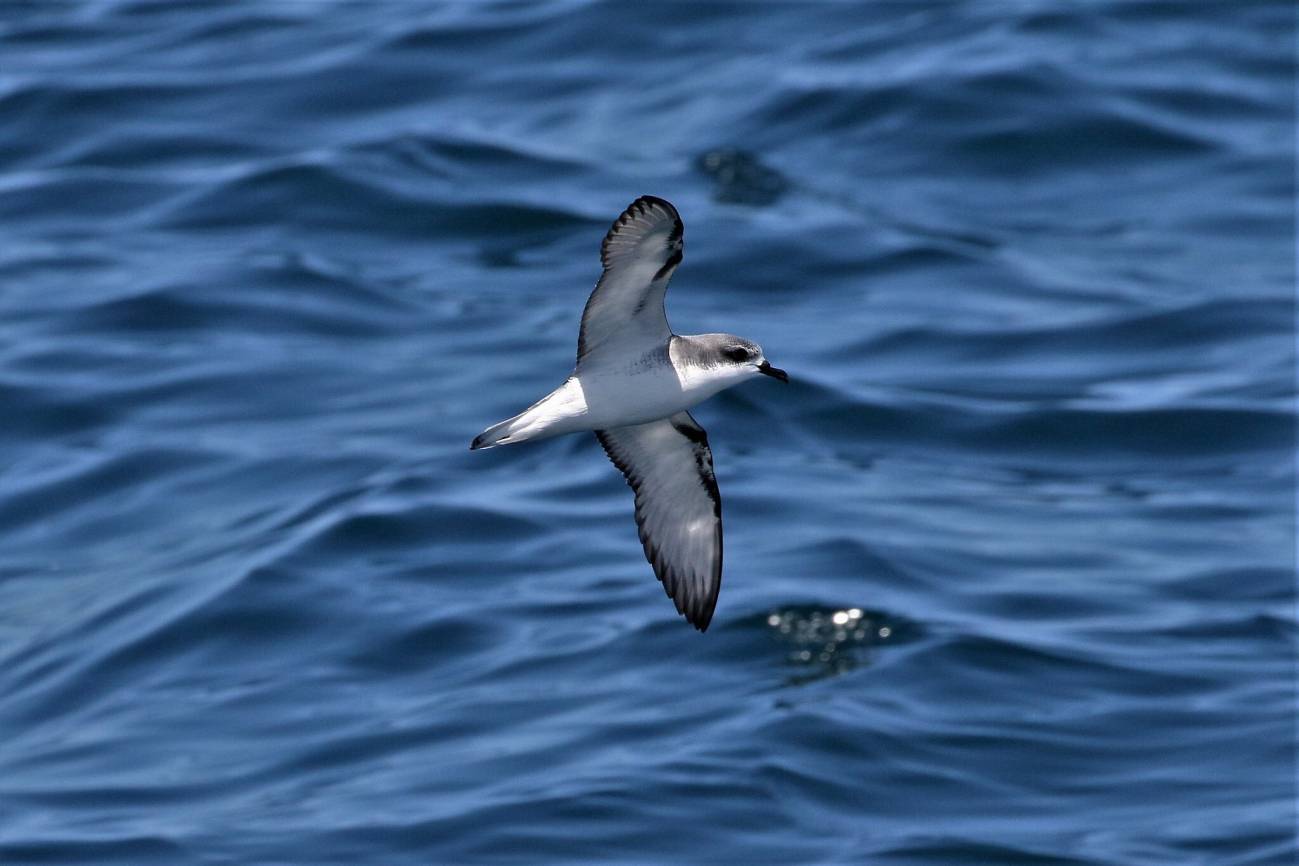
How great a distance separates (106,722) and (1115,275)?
1843cm

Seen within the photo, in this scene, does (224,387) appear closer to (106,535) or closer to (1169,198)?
(106,535)

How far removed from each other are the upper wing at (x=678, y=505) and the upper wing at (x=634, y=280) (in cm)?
140

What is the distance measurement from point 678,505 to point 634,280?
2.38 metres

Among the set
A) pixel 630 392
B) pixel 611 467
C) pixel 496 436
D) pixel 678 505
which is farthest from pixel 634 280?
pixel 611 467

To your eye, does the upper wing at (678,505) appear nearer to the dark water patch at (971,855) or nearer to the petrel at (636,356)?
the petrel at (636,356)

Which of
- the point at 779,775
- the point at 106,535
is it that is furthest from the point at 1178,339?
the point at 106,535

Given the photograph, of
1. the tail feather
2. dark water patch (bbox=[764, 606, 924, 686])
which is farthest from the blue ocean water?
the tail feather

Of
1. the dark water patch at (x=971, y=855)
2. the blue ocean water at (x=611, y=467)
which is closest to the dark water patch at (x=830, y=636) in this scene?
the blue ocean water at (x=611, y=467)

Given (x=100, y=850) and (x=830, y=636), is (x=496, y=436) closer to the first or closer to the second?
(x=100, y=850)

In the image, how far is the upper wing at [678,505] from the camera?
12.2 m

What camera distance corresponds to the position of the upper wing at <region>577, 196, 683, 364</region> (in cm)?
1002

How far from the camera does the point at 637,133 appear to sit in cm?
3772

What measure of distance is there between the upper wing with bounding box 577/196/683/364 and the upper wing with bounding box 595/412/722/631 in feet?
4.58

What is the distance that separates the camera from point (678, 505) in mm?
12516
